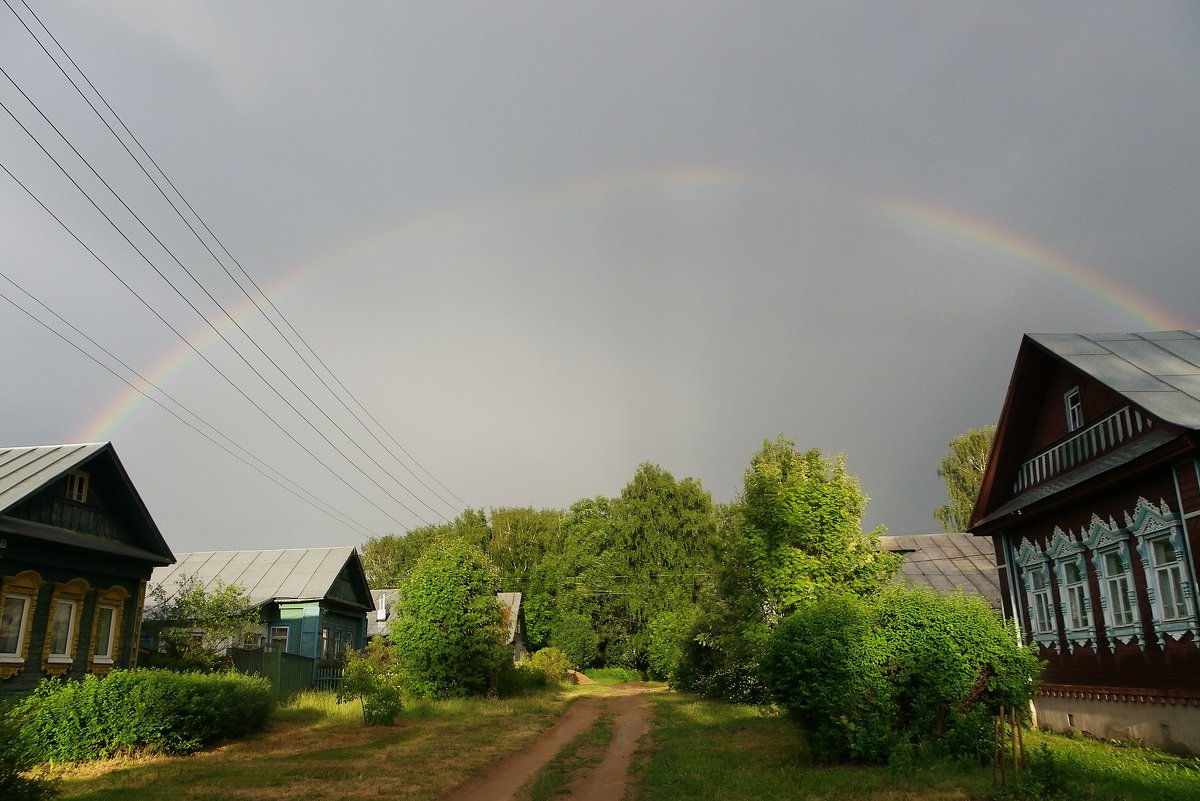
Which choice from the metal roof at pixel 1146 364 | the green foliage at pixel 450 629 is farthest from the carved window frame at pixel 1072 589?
the green foliage at pixel 450 629

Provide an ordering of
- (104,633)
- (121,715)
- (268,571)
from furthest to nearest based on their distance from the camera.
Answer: (268,571) → (104,633) → (121,715)

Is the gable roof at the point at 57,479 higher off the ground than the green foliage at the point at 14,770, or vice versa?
the gable roof at the point at 57,479

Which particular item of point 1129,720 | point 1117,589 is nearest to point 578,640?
point 1117,589

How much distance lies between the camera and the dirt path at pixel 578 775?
12.4 metres

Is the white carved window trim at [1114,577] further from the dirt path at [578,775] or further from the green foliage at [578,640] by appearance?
the green foliage at [578,640]

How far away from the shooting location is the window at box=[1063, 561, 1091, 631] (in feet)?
59.0

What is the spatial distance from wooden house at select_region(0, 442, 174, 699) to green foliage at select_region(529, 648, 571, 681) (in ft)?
80.9

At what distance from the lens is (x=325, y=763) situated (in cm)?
1495

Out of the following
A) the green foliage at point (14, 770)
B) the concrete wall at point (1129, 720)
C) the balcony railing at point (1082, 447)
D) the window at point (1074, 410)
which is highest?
the window at point (1074, 410)

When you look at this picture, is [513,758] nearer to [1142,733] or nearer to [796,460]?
[1142,733]

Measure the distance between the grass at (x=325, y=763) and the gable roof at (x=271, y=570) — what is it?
11.0 metres

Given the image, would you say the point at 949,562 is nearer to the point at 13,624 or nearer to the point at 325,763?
the point at 325,763

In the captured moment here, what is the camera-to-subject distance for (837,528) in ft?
78.3

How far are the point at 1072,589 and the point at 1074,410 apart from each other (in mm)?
4063
